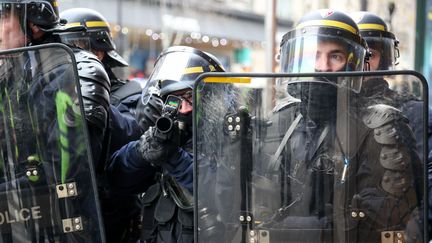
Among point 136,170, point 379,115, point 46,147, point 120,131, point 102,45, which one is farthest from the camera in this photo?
point 102,45

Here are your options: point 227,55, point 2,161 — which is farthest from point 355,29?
point 227,55

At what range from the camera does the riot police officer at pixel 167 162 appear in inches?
114

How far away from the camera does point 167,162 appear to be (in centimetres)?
297

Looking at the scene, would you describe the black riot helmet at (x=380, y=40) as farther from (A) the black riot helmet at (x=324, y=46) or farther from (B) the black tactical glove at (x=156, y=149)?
(B) the black tactical glove at (x=156, y=149)

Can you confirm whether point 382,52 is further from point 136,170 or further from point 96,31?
point 96,31

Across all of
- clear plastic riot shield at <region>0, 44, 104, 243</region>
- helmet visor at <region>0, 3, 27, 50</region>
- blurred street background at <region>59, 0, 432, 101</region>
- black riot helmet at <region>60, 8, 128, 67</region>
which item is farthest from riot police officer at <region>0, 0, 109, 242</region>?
blurred street background at <region>59, 0, 432, 101</region>

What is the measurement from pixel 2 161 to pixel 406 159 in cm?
147

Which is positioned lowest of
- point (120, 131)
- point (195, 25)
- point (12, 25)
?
point (120, 131)

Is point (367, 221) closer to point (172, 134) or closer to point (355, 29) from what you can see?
point (172, 134)

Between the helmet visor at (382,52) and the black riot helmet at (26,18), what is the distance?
1.99 metres

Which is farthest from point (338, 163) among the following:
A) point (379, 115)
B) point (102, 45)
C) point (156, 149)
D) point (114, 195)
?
point (102, 45)

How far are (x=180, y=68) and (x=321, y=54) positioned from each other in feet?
2.51

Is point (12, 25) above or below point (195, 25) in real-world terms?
below

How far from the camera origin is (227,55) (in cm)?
2920
